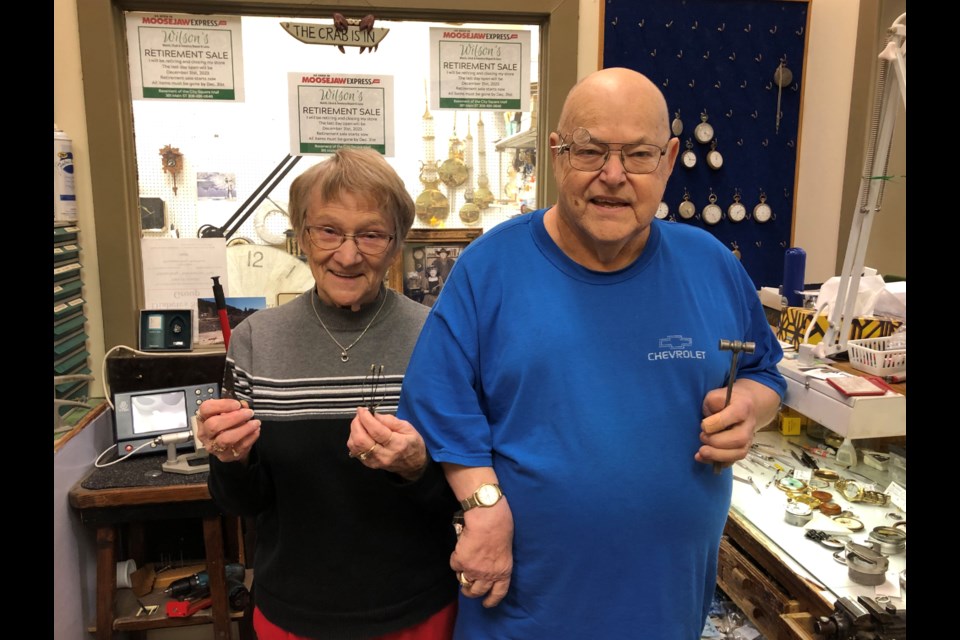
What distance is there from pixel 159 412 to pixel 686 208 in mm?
2087

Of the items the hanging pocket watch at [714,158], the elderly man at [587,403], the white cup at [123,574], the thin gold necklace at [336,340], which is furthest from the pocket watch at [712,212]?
the white cup at [123,574]

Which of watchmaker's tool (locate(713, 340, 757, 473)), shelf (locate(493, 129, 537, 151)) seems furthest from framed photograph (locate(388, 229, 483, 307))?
watchmaker's tool (locate(713, 340, 757, 473))

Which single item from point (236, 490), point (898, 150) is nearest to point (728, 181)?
point (898, 150)

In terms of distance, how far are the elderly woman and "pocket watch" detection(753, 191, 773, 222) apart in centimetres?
183

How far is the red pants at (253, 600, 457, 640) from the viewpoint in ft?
4.14

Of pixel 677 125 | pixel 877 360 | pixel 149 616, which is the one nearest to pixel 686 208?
pixel 677 125

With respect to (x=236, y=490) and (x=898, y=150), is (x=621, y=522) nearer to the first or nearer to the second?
(x=236, y=490)

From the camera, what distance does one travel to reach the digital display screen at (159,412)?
2.27m

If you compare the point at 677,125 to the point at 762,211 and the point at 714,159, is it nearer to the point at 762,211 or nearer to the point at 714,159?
the point at 714,159

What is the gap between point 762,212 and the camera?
2.61m

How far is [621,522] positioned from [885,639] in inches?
24.4

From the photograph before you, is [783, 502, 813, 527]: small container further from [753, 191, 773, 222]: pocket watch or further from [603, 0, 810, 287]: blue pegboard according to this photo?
[753, 191, 773, 222]: pocket watch

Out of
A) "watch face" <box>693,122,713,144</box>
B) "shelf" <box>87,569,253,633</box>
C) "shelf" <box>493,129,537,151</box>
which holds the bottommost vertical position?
"shelf" <box>87,569,253,633</box>

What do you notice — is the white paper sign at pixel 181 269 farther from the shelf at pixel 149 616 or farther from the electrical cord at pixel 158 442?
the shelf at pixel 149 616
